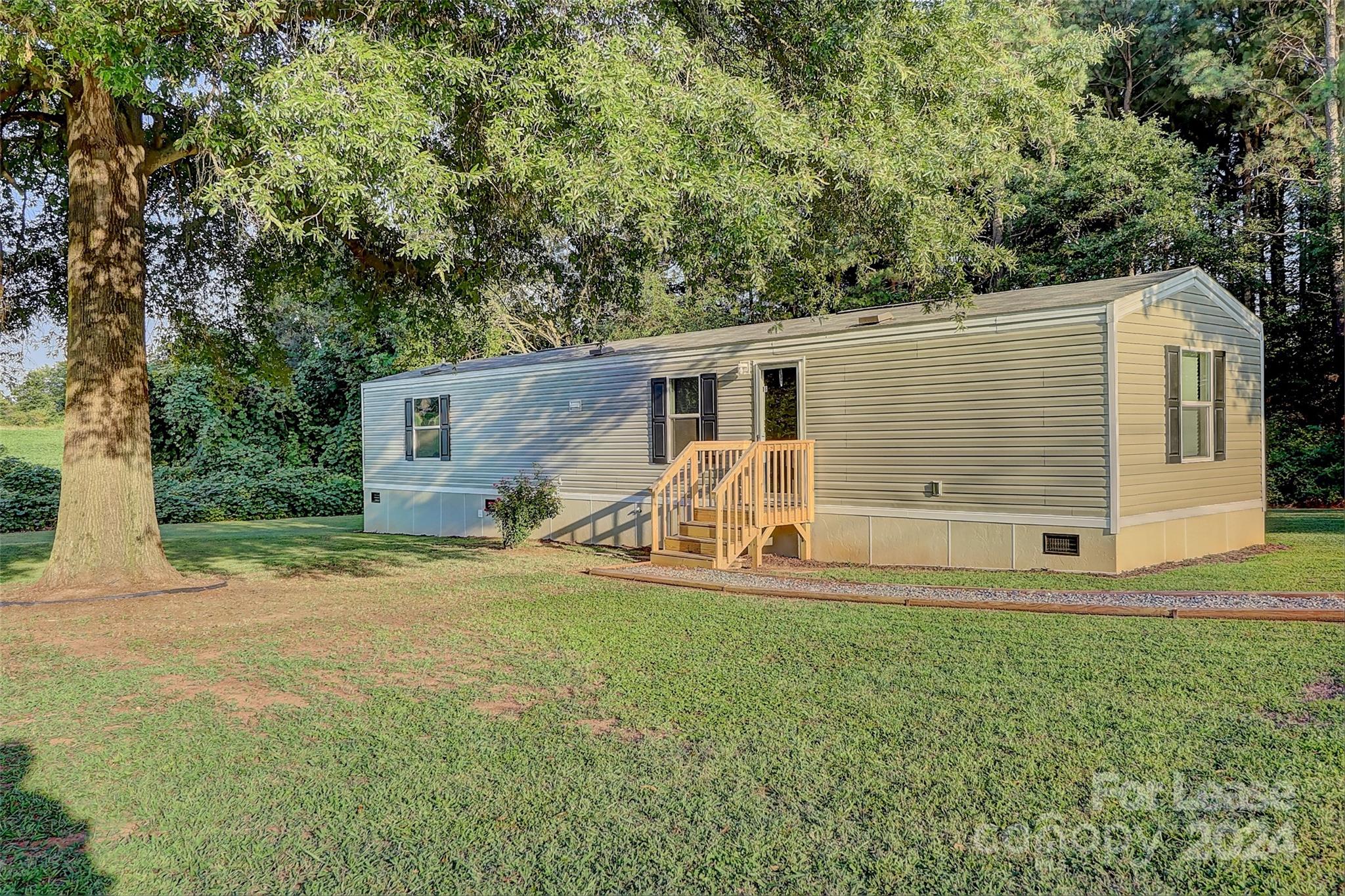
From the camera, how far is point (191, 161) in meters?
8.65

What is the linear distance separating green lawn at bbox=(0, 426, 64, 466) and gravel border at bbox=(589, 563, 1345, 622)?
54.0 ft

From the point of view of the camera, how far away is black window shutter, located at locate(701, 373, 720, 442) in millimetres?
10844

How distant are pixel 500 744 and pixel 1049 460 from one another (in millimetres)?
6286

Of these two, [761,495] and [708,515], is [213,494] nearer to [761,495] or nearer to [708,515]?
[708,515]

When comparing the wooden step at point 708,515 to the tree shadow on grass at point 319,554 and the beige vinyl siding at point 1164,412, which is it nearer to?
the tree shadow on grass at point 319,554

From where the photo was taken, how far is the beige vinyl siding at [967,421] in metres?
8.16

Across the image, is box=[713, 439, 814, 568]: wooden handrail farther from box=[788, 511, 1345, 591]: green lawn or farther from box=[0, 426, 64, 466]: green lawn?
box=[0, 426, 64, 466]: green lawn

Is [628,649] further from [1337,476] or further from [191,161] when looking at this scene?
[1337,476]

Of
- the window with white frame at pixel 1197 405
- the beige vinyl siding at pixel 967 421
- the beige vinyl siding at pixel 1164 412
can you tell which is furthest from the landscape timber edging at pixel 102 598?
the window with white frame at pixel 1197 405

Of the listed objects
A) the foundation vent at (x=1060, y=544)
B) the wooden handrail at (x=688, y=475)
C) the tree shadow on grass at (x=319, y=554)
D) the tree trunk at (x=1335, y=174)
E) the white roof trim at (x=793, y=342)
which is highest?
the tree trunk at (x=1335, y=174)

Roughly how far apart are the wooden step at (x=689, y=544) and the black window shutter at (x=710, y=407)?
5.11 feet

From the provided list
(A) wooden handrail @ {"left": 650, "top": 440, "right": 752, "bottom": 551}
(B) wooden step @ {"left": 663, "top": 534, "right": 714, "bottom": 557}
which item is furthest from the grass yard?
(A) wooden handrail @ {"left": 650, "top": 440, "right": 752, "bottom": 551}

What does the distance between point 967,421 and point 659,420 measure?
160 inches

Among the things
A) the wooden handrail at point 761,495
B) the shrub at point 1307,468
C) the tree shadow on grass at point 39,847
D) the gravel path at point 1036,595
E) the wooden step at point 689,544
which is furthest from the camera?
the shrub at point 1307,468
